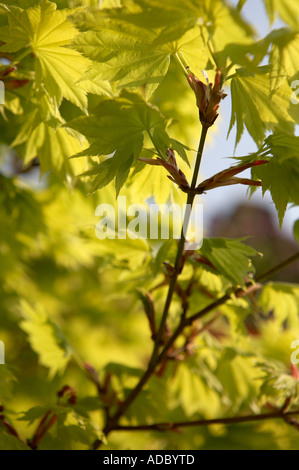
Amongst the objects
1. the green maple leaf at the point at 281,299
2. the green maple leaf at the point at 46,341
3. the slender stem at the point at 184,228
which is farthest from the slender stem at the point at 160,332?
the green maple leaf at the point at 281,299

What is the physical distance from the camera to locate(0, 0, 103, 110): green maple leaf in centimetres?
105

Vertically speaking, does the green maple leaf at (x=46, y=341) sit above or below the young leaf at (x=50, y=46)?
below

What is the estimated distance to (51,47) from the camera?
3.66 feet

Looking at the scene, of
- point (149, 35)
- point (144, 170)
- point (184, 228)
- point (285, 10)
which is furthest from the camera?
point (144, 170)

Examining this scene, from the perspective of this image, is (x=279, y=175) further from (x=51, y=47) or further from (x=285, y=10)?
(x=51, y=47)

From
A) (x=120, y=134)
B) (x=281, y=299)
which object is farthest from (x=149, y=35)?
(x=281, y=299)

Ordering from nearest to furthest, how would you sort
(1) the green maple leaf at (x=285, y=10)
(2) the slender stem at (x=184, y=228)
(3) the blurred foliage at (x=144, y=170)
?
(1) the green maple leaf at (x=285, y=10)
(3) the blurred foliage at (x=144, y=170)
(2) the slender stem at (x=184, y=228)

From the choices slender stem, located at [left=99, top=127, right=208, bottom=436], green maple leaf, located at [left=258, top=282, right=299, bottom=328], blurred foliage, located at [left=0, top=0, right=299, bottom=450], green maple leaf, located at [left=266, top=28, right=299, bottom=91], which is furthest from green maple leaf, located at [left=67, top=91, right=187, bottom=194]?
green maple leaf, located at [left=258, top=282, right=299, bottom=328]

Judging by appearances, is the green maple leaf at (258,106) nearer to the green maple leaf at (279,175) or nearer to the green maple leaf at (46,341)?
the green maple leaf at (279,175)

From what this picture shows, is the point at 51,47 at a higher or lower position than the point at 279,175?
higher

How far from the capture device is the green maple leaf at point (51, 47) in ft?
Result: 3.44

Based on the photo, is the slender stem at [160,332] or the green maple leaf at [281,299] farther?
the green maple leaf at [281,299]

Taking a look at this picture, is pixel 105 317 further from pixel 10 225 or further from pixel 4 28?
pixel 4 28

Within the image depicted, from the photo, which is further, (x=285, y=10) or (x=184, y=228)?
(x=184, y=228)
